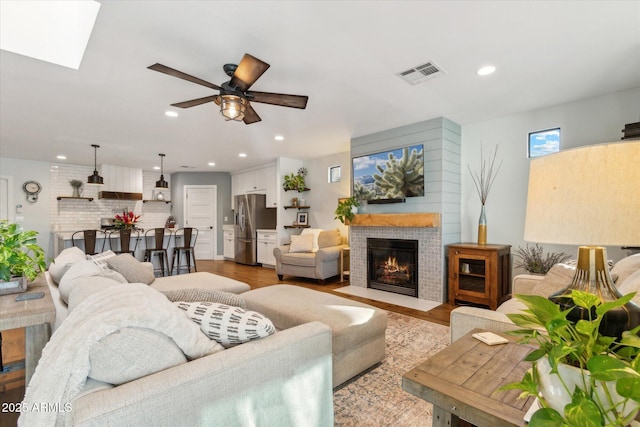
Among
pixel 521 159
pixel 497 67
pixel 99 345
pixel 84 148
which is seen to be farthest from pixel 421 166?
pixel 84 148

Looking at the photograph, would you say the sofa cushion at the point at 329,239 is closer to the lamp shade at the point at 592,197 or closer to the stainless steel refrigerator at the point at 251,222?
the stainless steel refrigerator at the point at 251,222

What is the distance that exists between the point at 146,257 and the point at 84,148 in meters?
2.33

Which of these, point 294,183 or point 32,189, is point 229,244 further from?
point 32,189

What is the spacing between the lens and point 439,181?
13.2ft

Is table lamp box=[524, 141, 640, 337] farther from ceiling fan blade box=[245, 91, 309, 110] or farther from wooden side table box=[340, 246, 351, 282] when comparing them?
wooden side table box=[340, 246, 351, 282]

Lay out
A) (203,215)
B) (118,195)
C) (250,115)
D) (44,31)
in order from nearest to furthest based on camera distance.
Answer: (44,31)
(250,115)
(118,195)
(203,215)

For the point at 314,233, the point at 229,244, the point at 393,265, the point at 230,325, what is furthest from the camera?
the point at 229,244

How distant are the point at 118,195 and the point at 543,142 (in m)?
8.62

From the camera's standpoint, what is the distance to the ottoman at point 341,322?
6.43ft

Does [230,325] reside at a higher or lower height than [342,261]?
higher

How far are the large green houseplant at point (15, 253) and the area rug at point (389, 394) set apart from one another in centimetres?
208

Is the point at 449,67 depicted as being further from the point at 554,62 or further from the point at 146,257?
the point at 146,257

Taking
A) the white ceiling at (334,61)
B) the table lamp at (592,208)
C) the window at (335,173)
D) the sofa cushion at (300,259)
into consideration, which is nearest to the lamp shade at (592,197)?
the table lamp at (592,208)

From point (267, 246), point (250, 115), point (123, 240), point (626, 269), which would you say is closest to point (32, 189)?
point (123, 240)
